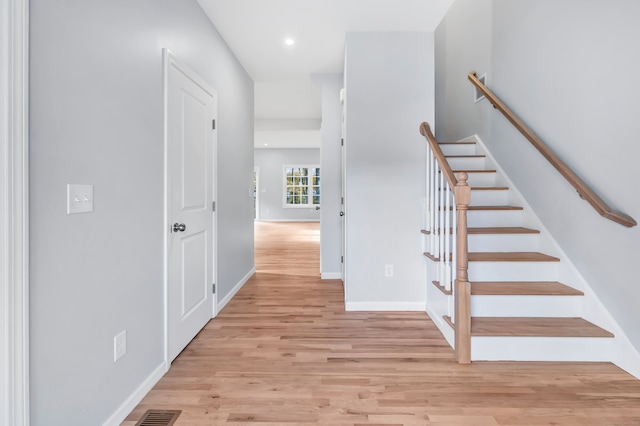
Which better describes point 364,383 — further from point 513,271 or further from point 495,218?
point 495,218

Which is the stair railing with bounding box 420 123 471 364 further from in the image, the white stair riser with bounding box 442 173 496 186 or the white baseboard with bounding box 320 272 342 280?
the white baseboard with bounding box 320 272 342 280

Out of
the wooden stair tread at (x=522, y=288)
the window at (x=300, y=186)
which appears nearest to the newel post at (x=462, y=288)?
the wooden stair tread at (x=522, y=288)

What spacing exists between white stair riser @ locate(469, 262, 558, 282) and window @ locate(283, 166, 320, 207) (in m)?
10.2

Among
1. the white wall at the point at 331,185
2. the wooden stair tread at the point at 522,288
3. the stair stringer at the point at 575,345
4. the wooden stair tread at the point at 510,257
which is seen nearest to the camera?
the stair stringer at the point at 575,345

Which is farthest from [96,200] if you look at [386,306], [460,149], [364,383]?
[460,149]

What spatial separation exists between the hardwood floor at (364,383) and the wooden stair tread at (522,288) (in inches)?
17.9

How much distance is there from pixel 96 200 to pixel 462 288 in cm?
210

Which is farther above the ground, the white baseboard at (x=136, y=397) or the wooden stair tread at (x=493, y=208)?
the wooden stair tread at (x=493, y=208)

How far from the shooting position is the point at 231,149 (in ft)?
11.8

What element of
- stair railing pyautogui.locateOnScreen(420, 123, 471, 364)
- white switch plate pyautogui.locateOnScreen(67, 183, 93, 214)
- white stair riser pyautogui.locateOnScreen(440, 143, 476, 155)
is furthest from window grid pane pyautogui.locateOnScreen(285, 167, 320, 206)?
white switch plate pyautogui.locateOnScreen(67, 183, 93, 214)

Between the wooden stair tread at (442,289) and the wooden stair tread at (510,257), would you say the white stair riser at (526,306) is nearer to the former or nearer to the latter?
the wooden stair tread at (442,289)

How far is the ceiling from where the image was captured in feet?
8.95

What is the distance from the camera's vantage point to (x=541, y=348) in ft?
7.20

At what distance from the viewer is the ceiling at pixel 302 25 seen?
2729mm
